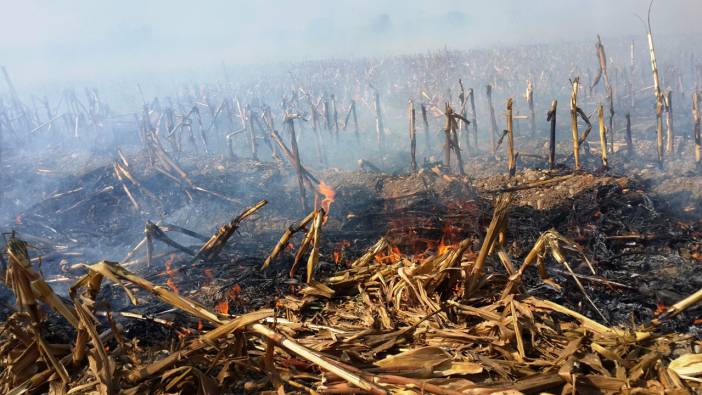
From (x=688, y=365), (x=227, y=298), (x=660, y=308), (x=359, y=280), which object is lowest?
(x=660, y=308)

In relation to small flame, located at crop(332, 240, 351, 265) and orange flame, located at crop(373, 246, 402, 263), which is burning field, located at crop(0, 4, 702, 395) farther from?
small flame, located at crop(332, 240, 351, 265)

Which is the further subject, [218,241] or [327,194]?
[327,194]

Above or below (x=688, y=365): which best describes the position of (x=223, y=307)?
below

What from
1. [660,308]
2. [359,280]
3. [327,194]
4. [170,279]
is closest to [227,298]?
[170,279]

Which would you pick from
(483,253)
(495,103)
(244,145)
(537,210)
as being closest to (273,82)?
(244,145)

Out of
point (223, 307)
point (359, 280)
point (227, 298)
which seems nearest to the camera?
point (359, 280)

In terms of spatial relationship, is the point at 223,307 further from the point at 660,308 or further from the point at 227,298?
the point at 660,308

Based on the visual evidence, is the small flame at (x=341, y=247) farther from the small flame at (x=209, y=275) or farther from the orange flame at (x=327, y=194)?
the orange flame at (x=327, y=194)

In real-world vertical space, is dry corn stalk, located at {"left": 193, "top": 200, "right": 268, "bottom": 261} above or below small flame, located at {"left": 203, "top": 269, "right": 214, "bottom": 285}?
above

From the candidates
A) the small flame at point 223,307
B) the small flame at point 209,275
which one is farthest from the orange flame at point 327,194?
the small flame at point 223,307

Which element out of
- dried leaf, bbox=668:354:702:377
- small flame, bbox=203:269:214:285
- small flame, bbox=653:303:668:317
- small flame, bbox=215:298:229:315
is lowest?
small flame, bbox=653:303:668:317

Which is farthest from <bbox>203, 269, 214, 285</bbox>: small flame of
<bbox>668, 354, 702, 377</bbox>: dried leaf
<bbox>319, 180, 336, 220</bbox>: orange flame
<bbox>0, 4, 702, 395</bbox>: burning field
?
<bbox>668, 354, 702, 377</bbox>: dried leaf

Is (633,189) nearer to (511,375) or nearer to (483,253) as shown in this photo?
(483,253)

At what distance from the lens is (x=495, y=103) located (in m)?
26.6
